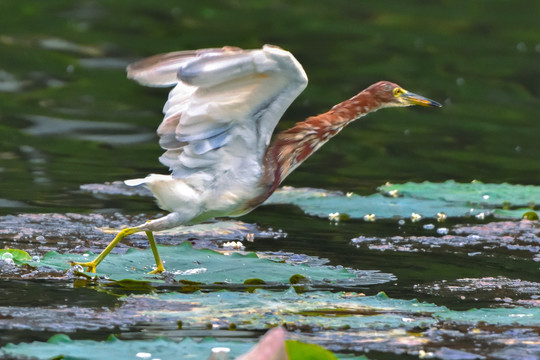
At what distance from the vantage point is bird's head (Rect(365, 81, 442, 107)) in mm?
8469

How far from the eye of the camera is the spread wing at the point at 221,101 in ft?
22.1

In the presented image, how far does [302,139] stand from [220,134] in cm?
76

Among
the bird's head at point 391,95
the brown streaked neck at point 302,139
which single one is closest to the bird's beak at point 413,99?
the bird's head at point 391,95

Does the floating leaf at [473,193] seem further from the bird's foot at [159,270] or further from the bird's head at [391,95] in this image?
the bird's foot at [159,270]

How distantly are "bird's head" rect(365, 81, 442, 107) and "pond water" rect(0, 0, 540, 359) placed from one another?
1.23m

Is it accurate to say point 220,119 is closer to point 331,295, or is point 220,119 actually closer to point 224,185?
point 224,185

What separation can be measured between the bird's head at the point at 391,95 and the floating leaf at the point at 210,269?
5.04 feet

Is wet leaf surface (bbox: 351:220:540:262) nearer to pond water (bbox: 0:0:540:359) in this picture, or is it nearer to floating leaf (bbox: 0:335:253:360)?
pond water (bbox: 0:0:540:359)

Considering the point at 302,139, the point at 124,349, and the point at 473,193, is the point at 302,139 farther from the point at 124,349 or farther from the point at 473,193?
the point at 473,193

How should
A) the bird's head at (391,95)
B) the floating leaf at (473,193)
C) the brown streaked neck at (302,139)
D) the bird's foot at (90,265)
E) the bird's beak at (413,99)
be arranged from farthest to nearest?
the floating leaf at (473,193) → the bird's beak at (413,99) → the bird's head at (391,95) → the brown streaked neck at (302,139) → the bird's foot at (90,265)

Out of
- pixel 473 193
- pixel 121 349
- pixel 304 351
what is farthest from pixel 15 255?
pixel 473 193

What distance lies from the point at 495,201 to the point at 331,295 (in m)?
4.37

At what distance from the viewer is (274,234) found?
9484mm

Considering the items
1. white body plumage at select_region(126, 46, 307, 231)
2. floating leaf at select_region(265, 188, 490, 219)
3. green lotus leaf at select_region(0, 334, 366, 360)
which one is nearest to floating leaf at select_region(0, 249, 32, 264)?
white body plumage at select_region(126, 46, 307, 231)
